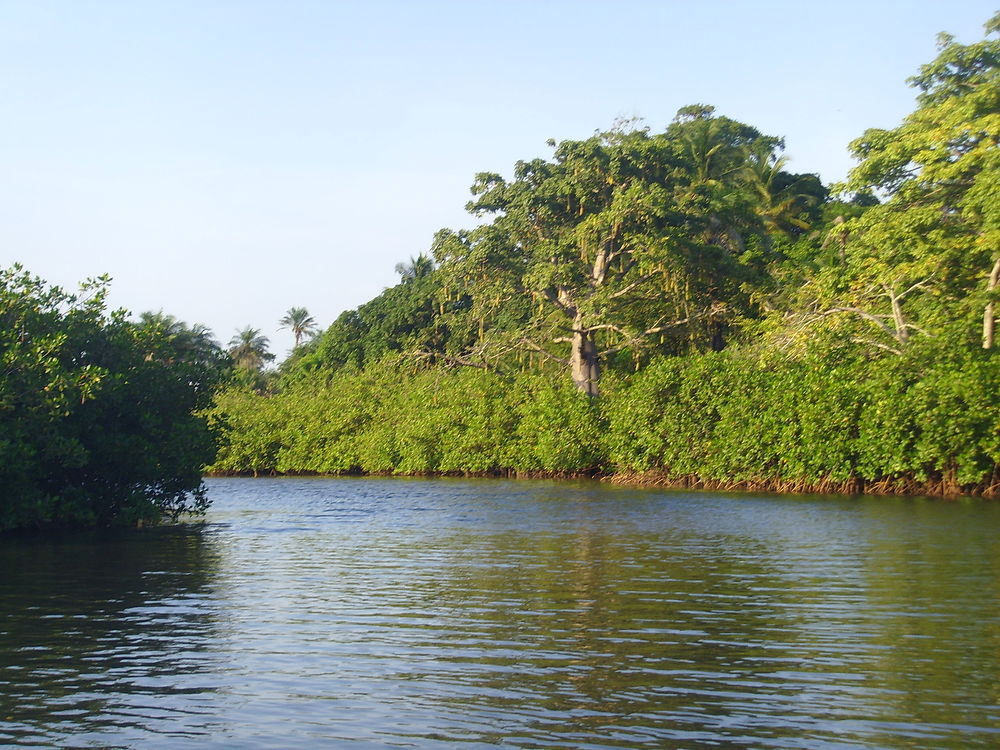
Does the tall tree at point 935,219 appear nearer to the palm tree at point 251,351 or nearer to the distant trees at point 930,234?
the distant trees at point 930,234

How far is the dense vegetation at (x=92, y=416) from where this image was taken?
21.9 metres

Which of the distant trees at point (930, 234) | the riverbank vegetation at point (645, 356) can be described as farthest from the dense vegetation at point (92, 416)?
the distant trees at point (930, 234)

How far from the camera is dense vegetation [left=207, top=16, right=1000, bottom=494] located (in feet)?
106

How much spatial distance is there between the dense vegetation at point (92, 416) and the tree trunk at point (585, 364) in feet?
69.0

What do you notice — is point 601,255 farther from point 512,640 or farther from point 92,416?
point 512,640

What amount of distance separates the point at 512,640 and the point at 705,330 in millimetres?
37932

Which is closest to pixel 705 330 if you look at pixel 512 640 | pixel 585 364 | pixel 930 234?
pixel 585 364

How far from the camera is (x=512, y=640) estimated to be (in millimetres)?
11211

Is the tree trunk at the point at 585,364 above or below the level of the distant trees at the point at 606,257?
below

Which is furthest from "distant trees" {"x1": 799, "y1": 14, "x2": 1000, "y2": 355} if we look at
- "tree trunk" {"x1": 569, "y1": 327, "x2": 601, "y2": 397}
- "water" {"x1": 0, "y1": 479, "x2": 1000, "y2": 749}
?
"water" {"x1": 0, "y1": 479, "x2": 1000, "y2": 749}

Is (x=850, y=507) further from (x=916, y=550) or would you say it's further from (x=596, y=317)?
(x=596, y=317)

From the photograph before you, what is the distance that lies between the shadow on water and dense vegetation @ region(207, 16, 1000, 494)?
21.1 meters

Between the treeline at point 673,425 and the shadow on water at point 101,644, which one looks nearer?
the shadow on water at point 101,644

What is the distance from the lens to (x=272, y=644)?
36.8 feet
